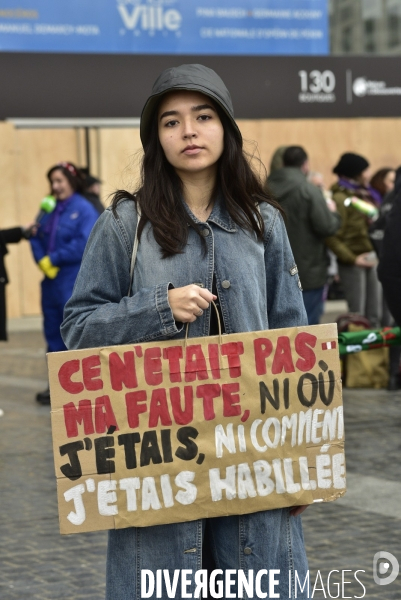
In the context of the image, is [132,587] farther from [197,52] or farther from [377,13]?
[377,13]

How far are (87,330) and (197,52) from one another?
26.2ft

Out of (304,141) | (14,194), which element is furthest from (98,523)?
(304,141)

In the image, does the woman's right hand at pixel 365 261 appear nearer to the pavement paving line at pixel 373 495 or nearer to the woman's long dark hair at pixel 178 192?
the pavement paving line at pixel 373 495

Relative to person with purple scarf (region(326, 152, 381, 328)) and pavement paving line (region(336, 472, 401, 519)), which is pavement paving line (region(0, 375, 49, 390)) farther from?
pavement paving line (region(336, 472, 401, 519))

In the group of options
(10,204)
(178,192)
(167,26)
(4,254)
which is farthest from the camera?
(10,204)

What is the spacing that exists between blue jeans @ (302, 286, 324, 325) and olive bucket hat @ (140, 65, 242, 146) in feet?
20.7

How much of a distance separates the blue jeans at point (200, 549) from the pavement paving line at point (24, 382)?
7.37m

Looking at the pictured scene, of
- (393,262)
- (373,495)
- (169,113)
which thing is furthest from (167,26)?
(169,113)

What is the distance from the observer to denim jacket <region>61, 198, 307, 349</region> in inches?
107

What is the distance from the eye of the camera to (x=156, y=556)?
8.97 feet

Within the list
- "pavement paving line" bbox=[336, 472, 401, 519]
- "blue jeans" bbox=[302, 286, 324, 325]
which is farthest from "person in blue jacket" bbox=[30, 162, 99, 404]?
"pavement paving line" bbox=[336, 472, 401, 519]

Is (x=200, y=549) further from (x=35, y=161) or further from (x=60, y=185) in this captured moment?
(x=35, y=161)

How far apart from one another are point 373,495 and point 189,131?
3.58 metres

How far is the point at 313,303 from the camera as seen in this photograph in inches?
362
